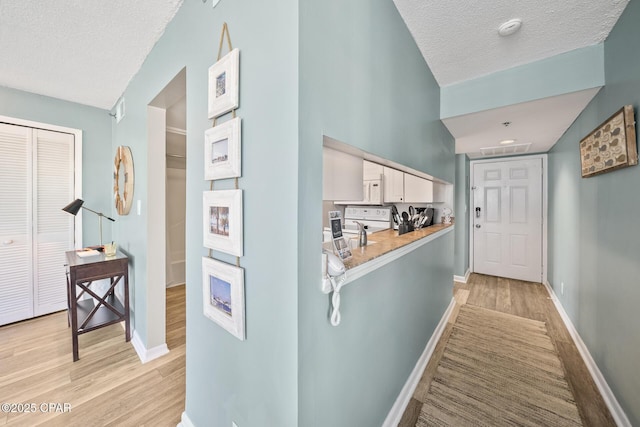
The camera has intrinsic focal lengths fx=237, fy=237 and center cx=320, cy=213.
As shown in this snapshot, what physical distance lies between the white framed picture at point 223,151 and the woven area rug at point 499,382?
1840 millimetres

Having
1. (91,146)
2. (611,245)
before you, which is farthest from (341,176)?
(91,146)

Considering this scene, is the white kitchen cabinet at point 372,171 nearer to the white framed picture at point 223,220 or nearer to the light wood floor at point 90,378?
the white framed picture at point 223,220

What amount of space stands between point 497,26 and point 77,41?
288 cm

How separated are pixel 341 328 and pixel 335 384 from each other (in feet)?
0.70

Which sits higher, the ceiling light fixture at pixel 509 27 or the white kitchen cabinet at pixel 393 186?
the ceiling light fixture at pixel 509 27

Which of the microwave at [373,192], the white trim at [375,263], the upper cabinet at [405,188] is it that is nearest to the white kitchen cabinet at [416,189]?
the upper cabinet at [405,188]

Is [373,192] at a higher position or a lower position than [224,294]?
higher

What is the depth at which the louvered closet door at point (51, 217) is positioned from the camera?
2637 mm

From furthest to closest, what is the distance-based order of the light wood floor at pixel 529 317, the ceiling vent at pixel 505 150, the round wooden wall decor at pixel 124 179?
the ceiling vent at pixel 505 150 < the round wooden wall decor at pixel 124 179 < the light wood floor at pixel 529 317

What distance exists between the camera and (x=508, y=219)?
414 centimetres

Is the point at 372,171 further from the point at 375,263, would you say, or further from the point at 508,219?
the point at 508,219

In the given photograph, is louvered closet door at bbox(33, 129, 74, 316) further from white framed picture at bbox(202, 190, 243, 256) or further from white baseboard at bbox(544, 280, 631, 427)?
white baseboard at bbox(544, 280, 631, 427)

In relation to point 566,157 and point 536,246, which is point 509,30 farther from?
point 536,246

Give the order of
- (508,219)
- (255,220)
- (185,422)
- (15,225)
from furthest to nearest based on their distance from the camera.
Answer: (508,219), (15,225), (185,422), (255,220)
